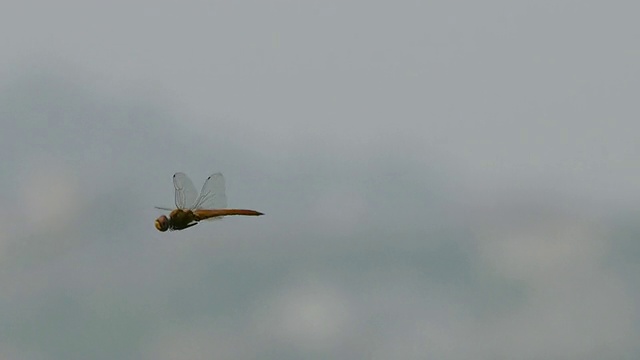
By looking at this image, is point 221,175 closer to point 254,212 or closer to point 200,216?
point 200,216

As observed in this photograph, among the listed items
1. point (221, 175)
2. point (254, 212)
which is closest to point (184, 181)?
point (221, 175)

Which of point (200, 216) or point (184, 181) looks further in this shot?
point (184, 181)

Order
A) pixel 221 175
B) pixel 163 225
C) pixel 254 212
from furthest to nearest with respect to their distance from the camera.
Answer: pixel 221 175 → pixel 163 225 → pixel 254 212

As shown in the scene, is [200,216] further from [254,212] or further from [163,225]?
[254,212]

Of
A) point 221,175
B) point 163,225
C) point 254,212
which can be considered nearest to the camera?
point 254,212

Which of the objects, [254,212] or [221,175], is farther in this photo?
[221,175]

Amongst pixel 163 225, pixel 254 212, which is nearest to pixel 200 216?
pixel 163 225
